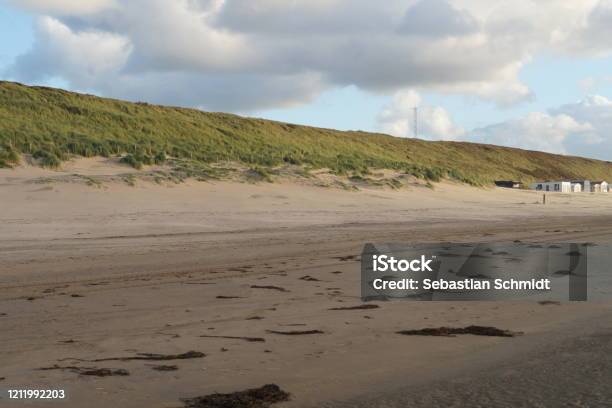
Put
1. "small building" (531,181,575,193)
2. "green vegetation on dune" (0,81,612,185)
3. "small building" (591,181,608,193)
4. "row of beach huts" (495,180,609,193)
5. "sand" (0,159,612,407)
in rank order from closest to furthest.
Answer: "sand" (0,159,612,407)
"green vegetation on dune" (0,81,612,185)
"row of beach huts" (495,180,609,193)
"small building" (531,181,575,193)
"small building" (591,181,608,193)

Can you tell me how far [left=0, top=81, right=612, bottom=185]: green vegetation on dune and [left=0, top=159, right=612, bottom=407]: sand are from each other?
35.5ft

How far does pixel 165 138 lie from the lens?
40.5 meters

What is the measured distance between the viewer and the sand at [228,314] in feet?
15.8

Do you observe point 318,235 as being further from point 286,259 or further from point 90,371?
point 90,371

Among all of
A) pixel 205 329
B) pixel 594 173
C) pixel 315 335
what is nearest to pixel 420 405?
pixel 315 335

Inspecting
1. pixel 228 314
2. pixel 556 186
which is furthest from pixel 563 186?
pixel 228 314

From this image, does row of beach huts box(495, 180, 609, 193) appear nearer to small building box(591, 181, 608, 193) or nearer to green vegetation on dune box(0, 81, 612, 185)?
small building box(591, 181, 608, 193)

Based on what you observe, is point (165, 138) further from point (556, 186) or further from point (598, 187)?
point (598, 187)

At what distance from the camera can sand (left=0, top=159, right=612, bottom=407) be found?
4.82 m

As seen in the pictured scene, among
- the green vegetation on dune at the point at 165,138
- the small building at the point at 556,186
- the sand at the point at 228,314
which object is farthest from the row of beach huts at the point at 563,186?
the sand at the point at 228,314

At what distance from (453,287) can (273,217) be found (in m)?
11.7

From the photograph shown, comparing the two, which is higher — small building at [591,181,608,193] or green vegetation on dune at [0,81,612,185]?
green vegetation on dune at [0,81,612,185]

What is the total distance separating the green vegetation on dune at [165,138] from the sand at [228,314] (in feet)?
35.5

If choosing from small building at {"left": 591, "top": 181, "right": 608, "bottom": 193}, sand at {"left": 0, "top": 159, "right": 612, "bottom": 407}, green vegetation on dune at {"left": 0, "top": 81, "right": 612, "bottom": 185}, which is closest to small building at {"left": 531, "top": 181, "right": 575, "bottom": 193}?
small building at {"left": 591, "top": 181, "right": 608, "bottom": 193}
